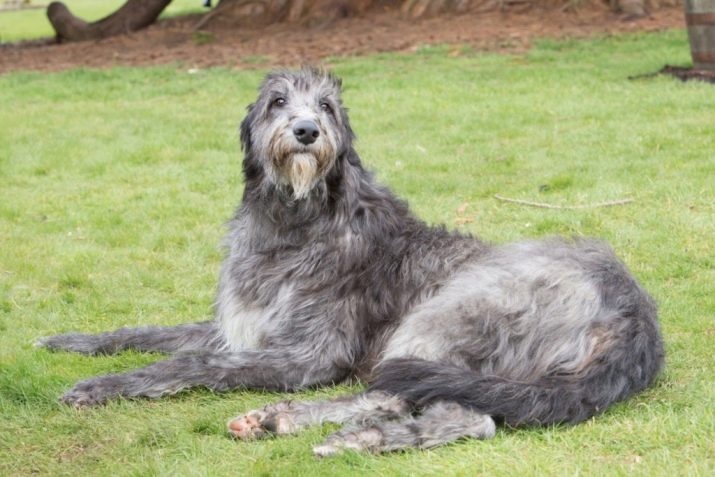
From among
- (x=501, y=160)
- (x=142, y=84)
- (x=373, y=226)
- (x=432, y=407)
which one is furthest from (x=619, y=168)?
(x=142, y=84)

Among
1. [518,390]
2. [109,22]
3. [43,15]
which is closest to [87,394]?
[518,390]

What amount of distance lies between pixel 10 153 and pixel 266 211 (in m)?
7.74

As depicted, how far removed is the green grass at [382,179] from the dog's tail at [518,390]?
0.34ft

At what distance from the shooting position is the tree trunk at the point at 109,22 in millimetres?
22984

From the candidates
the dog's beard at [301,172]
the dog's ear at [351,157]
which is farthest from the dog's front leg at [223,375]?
the dog's ear at [351,157]

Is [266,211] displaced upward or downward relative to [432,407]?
upward

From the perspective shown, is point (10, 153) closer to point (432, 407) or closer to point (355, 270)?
point (355, 270)

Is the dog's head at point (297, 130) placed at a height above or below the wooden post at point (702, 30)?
above

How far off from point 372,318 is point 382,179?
528cm

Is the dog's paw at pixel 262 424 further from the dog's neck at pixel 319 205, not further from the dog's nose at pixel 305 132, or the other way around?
the dog's nose at pixel 305 132

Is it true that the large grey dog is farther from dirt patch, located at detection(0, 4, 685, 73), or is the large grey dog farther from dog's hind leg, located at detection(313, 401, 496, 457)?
dirt patch, located at detection(0, 4, 685, 73)

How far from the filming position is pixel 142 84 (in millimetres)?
17438

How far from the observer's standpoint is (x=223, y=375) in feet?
20.1

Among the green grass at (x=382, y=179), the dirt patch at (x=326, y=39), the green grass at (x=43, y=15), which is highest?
the green grass at (x=43, y=15)
